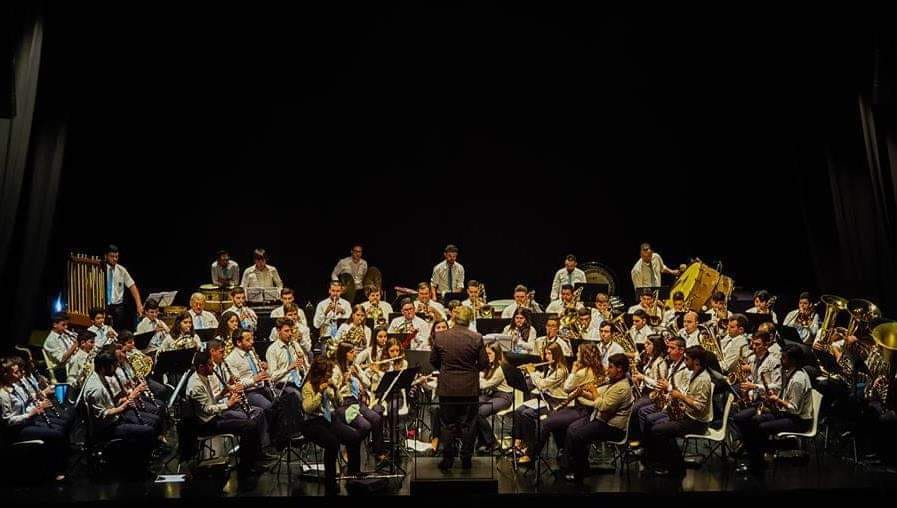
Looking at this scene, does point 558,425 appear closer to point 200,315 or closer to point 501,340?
point 501,340

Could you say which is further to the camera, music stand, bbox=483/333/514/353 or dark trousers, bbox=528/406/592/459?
music stand, bbox=483/333/514/353

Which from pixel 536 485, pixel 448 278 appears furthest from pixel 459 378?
pixel 448 278

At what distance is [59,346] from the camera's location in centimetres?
1109

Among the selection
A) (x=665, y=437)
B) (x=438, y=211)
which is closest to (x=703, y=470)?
(x=665, y=437)

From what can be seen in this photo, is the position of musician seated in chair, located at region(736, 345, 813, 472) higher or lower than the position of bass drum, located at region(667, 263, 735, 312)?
lower

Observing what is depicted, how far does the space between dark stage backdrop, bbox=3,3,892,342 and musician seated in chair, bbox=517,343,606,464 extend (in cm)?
708

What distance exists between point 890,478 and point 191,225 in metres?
11.9

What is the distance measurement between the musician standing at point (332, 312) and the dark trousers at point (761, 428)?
17.7 feet

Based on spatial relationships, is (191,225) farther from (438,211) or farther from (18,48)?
(18,48)

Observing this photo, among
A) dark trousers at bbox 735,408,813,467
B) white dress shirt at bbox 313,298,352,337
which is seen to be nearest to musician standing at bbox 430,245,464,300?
white dress shirt at bbox 313,298,352,337

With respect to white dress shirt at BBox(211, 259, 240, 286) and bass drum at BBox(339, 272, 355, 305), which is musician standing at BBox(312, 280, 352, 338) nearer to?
bass drum at BBox(339, 272, 355, 305)

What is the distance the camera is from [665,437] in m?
9.48

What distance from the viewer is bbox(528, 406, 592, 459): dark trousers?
9688 millimetres

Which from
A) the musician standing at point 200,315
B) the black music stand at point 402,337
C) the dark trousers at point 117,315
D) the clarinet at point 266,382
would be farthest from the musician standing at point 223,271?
the black music stand at point 402,337
